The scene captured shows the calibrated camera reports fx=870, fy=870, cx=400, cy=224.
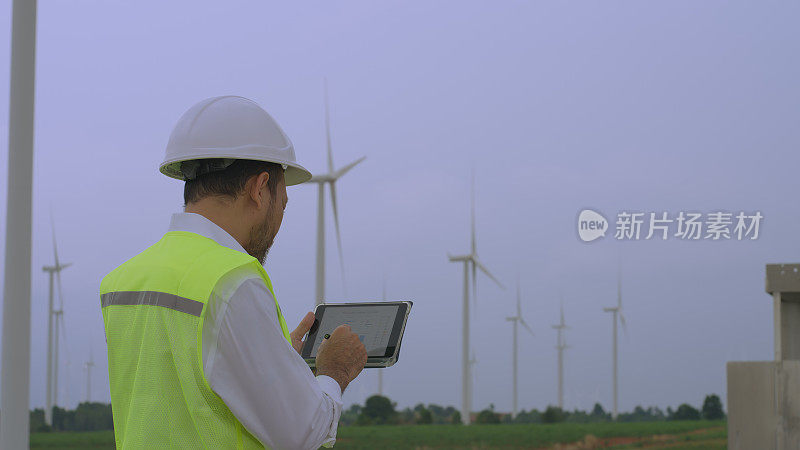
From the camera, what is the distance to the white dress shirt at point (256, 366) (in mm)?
2688

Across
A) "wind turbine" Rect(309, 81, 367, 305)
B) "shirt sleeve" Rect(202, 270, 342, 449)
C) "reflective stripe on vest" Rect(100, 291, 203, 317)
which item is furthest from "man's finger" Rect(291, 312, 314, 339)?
"wind turbine" Rect(309, 81, 367, 305)

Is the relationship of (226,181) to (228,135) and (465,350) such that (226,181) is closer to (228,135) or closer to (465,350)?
(228,135)

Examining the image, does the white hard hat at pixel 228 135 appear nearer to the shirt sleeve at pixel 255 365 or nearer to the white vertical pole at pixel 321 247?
the shirt sleeve at pixel 255 365

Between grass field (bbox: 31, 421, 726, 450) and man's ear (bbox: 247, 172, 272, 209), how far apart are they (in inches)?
1773

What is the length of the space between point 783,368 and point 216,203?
24.9ft

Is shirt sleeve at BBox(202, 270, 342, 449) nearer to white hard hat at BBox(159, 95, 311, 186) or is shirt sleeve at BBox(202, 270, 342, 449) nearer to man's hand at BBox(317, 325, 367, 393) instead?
man's hand at BBox(317, 325, 367, 393)

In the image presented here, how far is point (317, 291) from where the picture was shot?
31.6 m

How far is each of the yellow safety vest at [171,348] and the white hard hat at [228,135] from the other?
0.34m

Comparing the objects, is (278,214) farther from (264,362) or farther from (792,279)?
(792,279)

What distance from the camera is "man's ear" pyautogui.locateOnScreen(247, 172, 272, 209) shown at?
3125 mm

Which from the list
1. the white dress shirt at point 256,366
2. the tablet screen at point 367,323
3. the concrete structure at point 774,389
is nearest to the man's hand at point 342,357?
the tablet screen at point 367,323

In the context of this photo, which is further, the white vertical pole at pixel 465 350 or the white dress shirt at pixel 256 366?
the white vertical pole at pixel 465 350

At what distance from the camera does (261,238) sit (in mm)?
3180

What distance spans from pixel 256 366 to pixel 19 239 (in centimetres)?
712
